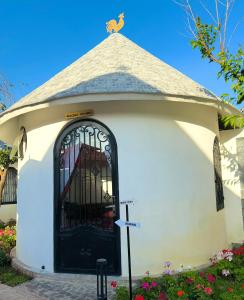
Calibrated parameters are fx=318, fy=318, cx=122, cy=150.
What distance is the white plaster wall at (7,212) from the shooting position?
16.4 metres

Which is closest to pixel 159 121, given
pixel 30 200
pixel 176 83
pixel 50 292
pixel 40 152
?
pixel 176 83

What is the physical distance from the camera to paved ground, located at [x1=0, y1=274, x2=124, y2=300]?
18.5ft

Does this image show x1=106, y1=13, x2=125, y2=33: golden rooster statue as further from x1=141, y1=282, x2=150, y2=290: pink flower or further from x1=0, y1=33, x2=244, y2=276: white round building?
x1=141, y1=282, x2=150, y2=290: pink flower

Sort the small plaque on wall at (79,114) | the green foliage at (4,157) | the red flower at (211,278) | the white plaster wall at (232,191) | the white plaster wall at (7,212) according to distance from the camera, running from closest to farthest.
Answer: the red flower at (211,278)
the small plaque on wall at (79,114)
the white plaster wall at (232,191)
the green foliage at (4,157)
the white plaster wall at (7,212)

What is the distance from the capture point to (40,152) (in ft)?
24.5

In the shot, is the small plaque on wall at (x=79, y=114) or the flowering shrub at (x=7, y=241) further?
the flowering shrub at (x=7, y=241)

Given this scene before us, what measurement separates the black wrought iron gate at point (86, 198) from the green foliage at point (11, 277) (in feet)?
2.47

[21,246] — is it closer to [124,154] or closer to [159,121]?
[124,154]

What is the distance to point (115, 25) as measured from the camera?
30.8 ft

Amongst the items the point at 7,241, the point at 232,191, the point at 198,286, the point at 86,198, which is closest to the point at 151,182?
the point at 86,198

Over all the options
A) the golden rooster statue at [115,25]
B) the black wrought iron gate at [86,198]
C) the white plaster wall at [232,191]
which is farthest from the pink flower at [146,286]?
the golden rooster statue at [115,25]

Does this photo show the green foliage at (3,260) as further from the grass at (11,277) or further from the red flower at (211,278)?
the red flower at (211,278)

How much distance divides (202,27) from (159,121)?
208 centimetres

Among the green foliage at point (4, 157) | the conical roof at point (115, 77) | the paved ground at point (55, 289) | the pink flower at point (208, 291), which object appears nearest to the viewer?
the pink flower at point (208, 291)
